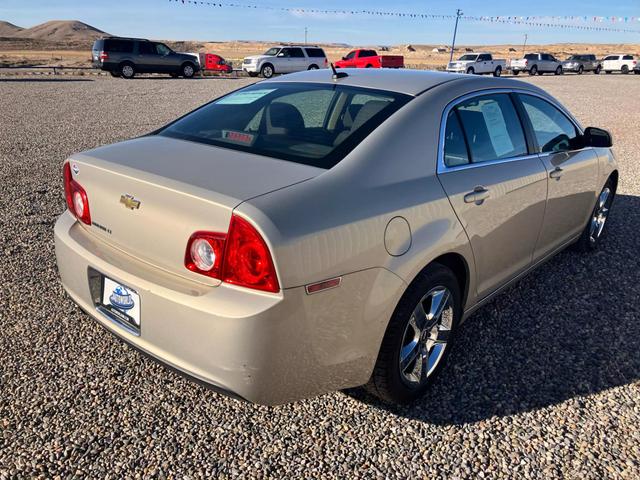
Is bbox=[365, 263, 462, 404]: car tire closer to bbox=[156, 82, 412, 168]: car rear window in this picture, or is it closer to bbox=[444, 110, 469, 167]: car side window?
bbox=[444, 110, 469, 167]: car side window

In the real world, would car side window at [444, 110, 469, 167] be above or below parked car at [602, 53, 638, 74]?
below

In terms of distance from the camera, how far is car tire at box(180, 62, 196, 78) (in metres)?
27.8

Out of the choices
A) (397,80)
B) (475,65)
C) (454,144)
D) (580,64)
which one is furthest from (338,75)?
(580,64)

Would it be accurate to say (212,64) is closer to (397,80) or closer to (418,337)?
(397,80)

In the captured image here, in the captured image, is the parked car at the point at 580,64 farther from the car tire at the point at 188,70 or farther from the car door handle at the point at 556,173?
the car door handle at the point at 556,173

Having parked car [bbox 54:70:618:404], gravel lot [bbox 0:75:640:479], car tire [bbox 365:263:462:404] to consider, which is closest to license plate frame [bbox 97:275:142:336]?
parked car [bbox 54:70:618:404]

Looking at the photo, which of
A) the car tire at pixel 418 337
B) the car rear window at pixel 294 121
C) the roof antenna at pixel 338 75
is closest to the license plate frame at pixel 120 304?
the car rear window at pixel 294 121

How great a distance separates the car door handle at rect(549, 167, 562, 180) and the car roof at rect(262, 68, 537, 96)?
0.63 m

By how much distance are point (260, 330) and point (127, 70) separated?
27.6 meters

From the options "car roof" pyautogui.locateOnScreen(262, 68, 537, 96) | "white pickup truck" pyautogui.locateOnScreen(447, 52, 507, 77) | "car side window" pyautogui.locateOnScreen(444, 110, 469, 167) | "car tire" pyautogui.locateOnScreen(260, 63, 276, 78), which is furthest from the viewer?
"white pickup truck" pyautogui.locateOnScreen(447, 52, 507, 77)

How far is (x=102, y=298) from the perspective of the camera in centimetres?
239

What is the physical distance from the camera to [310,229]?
1.95m

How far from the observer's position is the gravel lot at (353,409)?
91.0 inches

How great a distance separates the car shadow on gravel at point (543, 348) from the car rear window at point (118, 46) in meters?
26.3
